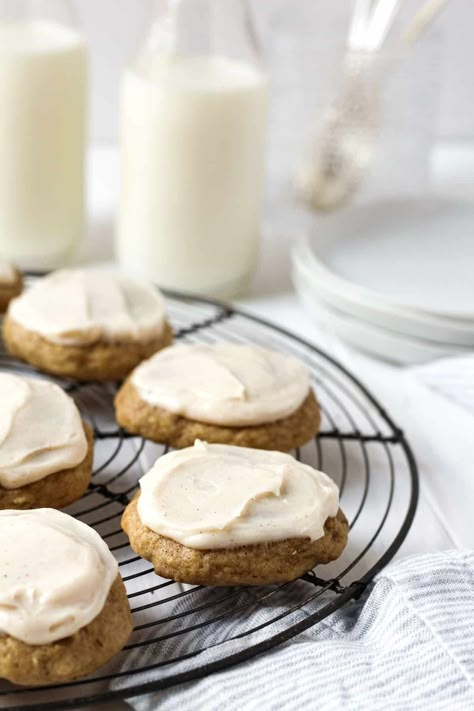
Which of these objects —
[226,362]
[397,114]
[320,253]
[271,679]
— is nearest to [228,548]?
[271,679]

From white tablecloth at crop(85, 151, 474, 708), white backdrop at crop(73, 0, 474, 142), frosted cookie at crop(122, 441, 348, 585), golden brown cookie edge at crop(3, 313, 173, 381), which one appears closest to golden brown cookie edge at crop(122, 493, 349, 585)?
frosted cookie at crop(122, 441, 348, 585)

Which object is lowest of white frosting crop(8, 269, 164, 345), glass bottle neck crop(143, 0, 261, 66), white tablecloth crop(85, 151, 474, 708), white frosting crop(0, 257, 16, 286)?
white tablecloth crop(85, 151, 474, 708)

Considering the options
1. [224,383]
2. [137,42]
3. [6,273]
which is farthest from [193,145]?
[137,42]

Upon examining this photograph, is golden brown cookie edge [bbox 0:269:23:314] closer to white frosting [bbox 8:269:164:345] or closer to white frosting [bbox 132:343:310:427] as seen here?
white frosting [bbox 8:269:164:345]

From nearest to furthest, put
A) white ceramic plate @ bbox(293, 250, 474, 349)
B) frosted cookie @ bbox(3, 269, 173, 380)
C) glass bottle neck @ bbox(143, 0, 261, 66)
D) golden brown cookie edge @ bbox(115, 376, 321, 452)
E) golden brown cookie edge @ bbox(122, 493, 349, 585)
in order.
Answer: golden brown cookie edge @ bbox(122, 493, 349, 585), golden brown cookie edge @ bbox(115, 376, 321, 452), frosted cookie @ bbox(3, 269, 173, 380), white ceramic plate @ bbox(293, 250, 474, 349), glass bottle neck @ bbox(143, 0, 261, 66)

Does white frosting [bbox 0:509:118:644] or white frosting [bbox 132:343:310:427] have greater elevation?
white frosting [bbox 0:509:118:644]

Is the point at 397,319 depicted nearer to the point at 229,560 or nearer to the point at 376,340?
the point at 376,340
